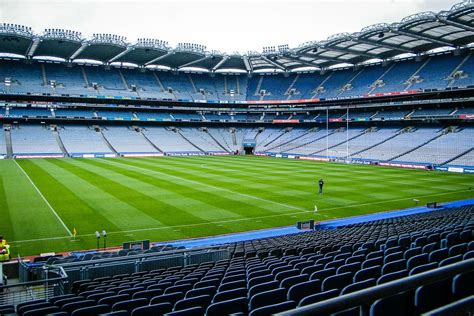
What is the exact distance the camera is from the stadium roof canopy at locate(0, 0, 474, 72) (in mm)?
57625

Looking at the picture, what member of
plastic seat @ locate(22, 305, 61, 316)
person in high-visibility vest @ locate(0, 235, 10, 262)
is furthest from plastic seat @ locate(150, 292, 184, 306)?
person in high-visibility vest @ locate(0, 235, 10, 262)

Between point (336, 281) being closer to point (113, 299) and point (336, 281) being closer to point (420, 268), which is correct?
point (420, 268)

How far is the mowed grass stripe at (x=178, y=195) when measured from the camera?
27.9 m

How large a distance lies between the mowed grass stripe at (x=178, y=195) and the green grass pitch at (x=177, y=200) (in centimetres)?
7

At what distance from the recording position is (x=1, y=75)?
8225 centimetres

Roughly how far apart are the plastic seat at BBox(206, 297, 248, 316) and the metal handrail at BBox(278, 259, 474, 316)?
2.59m

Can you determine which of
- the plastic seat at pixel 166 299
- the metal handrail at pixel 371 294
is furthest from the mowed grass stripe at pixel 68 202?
the metal handrail at pixel 371 294

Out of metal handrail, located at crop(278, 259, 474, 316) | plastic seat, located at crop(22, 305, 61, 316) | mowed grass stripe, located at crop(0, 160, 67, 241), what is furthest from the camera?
mowed grass stripe, located at crop(0, 160, 67, 241)

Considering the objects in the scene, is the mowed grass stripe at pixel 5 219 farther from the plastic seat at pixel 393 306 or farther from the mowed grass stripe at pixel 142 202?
the plastic seat at pixel 393 306

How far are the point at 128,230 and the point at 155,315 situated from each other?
1911cm

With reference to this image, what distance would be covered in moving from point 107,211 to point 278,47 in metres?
69.6

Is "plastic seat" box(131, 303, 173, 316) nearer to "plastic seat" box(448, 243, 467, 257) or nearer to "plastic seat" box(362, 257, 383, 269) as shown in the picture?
"plastic seat" box(362, 257, 383, 269)

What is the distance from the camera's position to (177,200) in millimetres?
31922

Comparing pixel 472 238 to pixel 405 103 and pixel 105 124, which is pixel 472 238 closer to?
pixel 405 103
